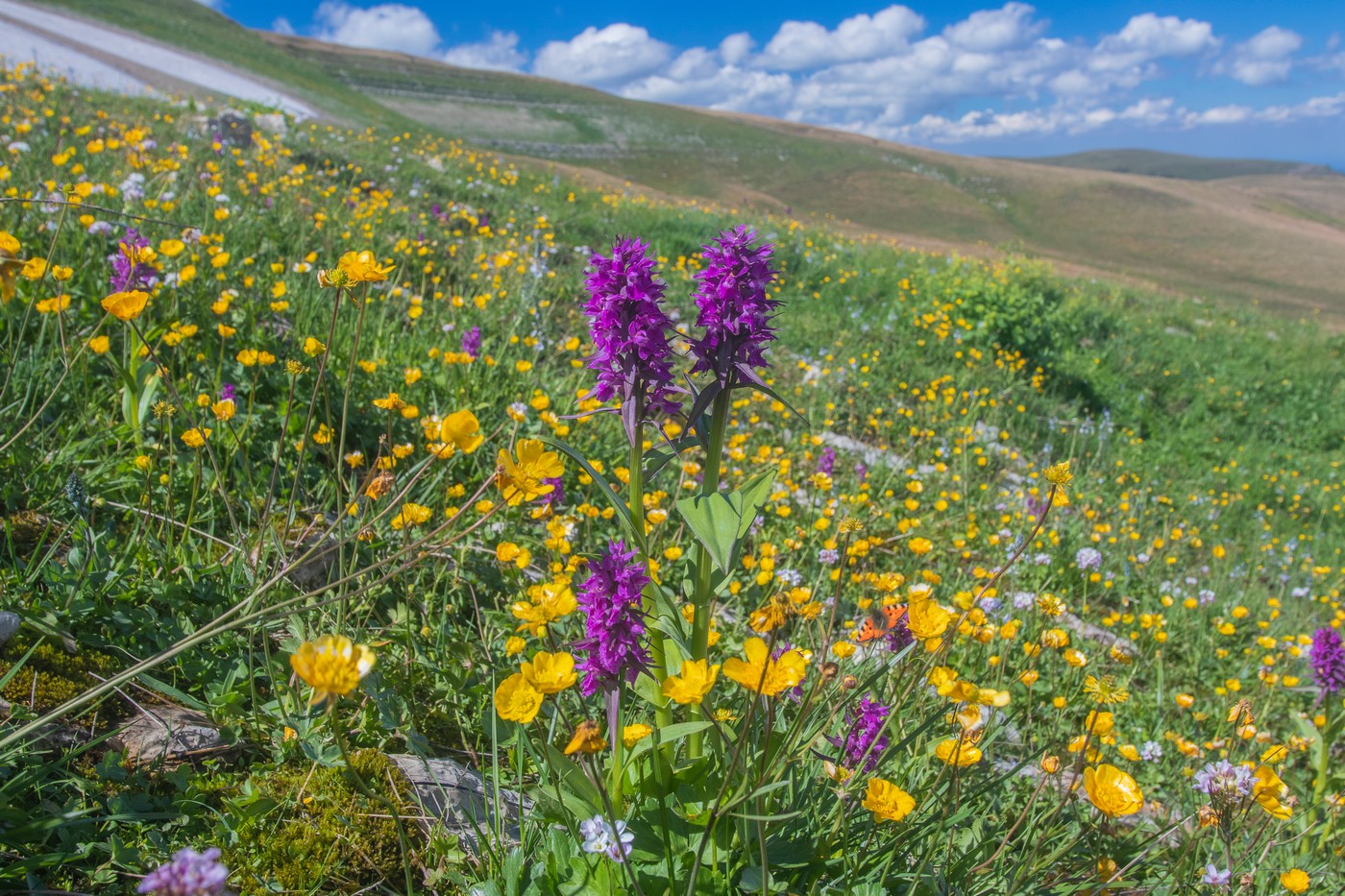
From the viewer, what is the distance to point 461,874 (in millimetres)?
1475

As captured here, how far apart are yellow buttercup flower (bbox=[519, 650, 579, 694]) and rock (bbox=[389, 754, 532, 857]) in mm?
494

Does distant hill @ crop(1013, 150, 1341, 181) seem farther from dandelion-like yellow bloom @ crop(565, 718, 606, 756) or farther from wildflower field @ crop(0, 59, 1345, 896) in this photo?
dandelion-like yellow bloom @ crop(565, 718, 606, 756)

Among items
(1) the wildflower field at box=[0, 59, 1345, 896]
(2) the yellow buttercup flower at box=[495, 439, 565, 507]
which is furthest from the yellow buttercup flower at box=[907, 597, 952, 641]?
(2) the yellow buttercup flower at box=[495, 439, 565, 507]

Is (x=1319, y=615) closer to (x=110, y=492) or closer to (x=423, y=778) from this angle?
(x=423, y=778)

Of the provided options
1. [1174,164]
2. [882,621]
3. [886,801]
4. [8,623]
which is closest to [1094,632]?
[882,621]

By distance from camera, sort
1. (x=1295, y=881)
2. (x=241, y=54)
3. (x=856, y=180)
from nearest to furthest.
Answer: (x=1295, y=881) < (x=241, y=54) < (x=856, y=180)

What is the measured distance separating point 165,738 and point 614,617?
1.18m

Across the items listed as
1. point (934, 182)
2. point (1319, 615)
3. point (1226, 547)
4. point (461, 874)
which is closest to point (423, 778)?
point (461, 874)

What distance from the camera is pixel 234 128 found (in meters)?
Result: 8.77

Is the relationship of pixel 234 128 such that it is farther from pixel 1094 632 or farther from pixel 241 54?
pixel 241 54

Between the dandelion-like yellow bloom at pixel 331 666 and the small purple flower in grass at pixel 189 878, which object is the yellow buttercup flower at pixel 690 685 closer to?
the dandelion-like yellow bloom at pixel 331 666

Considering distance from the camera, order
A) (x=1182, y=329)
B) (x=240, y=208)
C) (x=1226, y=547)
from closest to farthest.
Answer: (x=240, y=208) → (x=1226, y=547) → (x=1182, y=329)

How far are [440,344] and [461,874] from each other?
9.95ft

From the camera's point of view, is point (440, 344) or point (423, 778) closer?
point (423, 778)
